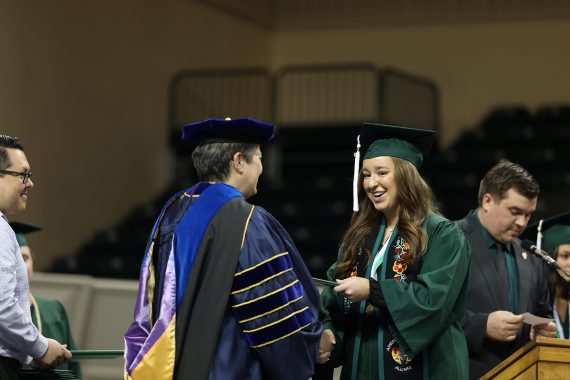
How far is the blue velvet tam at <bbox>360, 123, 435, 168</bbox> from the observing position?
3904 mm

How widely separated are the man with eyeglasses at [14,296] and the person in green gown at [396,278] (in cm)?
102

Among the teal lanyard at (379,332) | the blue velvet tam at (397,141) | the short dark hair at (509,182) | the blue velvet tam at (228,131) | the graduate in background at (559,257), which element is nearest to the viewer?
the blue velvet tam at (228,131)

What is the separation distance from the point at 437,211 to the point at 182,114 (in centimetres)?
803

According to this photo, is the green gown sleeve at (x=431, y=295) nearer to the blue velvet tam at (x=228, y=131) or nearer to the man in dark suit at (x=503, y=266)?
the man in dark suit at (x=503, y=266)

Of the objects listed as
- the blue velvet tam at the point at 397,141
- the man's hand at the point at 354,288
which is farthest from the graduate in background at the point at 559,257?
the man's hand at the point at 354,288

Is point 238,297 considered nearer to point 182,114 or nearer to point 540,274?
point 540,274

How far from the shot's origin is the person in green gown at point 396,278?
3.67m

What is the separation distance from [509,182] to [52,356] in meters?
1.95

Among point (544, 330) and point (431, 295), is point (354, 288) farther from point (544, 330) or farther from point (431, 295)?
point (544, 330)

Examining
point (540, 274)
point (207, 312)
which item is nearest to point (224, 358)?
point (207, 312)

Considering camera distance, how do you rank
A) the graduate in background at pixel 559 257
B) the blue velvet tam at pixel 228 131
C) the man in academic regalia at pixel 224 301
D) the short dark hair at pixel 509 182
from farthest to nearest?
the graduate in background at pixel 559 257 < the short dark hair at pixel 509 182 < the blue velvet tam at pixel 228 131 < the man in academic regalia at pixel 224 301

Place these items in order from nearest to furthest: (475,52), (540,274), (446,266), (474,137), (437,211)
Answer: (446,266) < (437,211) < (540,274) < (474,137) < (475,52)

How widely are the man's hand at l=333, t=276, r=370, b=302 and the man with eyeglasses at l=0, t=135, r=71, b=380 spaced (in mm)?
1013

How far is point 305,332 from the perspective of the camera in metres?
3.38
